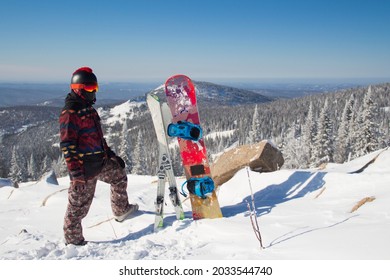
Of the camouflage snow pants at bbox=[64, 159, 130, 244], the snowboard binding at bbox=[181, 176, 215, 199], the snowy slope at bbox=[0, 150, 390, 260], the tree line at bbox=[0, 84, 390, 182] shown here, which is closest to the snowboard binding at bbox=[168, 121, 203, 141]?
the snowboard binding at bbox=[181, 176, 215, 199]

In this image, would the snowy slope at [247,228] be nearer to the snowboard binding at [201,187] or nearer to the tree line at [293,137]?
the snowboard binding at [201,187]

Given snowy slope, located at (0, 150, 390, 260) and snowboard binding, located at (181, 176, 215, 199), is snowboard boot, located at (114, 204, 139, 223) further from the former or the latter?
snowboard binding, located at (181, 176, 215, 199)

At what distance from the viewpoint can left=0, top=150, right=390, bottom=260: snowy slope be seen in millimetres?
3789

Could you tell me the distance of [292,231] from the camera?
14.7 ft

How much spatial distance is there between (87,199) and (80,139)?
1.04m

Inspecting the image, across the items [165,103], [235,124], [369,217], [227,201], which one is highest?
[165,103]

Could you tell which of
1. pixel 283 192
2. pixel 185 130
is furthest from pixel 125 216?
pixel 283 192

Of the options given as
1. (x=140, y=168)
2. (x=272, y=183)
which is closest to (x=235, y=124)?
(x=140, y=168)

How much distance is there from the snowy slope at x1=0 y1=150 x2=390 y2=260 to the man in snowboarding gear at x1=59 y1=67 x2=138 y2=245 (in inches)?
22.6

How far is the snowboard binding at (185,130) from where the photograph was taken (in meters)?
5.59

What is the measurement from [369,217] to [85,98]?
16.3 ft

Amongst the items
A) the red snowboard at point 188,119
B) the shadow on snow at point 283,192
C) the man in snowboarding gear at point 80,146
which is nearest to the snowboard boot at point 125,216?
the man in snowboarding gear at point 80,146
